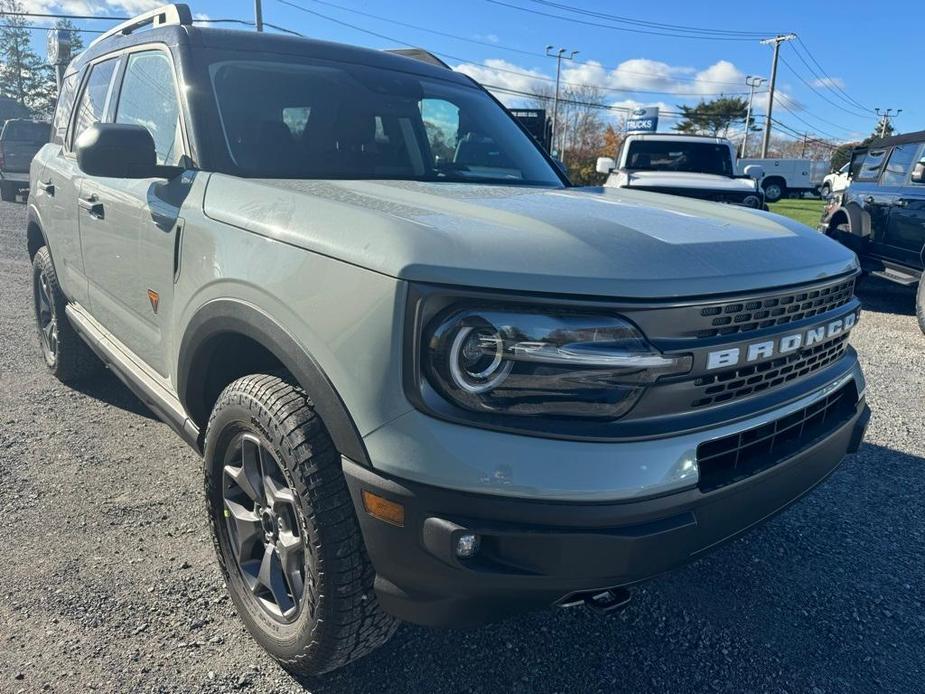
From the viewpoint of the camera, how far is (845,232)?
833cm

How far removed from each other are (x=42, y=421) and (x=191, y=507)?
4.94 ft

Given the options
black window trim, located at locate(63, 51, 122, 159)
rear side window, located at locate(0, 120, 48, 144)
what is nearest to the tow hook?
black window trim, located at locate(63, 51, 122, 159)

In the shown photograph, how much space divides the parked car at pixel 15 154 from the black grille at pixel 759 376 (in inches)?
688

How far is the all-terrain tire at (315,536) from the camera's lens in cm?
176

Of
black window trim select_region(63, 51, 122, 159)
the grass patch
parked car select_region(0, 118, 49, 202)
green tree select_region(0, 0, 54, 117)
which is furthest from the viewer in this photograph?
green tree select_region(0, 0, 54, 117)

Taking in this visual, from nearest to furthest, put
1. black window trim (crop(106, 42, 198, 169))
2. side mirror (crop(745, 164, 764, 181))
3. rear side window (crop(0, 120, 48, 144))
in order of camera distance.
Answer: black window trim (crop(106, 42, 198, 169)) → side mirror (crop(745, 164, 764, 181)) → rear side window (crop(0, 120, 48, 144))

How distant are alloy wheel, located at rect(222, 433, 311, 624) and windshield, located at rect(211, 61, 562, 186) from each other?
3.36 ft

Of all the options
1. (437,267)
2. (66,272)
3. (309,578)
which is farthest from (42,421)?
(437,267)

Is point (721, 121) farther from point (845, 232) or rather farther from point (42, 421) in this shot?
point (42, 421)

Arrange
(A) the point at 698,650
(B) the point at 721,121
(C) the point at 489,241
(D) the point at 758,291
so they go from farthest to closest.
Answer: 1. (B) the point at 721,121
2. (A) the point at 698,650
3. (D) the point at 758,291
4. (C) the point at 489,241

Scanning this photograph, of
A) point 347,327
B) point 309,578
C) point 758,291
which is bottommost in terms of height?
point 309,578

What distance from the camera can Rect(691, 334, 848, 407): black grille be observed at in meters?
1.72

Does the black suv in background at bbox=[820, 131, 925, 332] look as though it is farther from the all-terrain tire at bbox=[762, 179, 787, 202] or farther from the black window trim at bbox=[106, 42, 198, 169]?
the all-terrain tire at bbox=[762, 179, 787, 202]

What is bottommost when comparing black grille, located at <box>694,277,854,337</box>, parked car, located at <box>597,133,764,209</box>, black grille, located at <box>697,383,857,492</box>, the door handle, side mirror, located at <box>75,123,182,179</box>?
black grille, located at <box>697,383,857,492</box>
